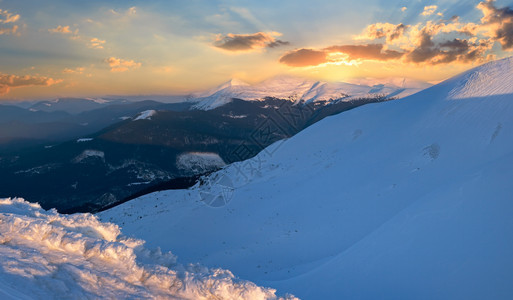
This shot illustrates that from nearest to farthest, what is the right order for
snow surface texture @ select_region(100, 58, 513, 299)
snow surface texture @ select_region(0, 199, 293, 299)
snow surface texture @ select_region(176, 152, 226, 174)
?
1. snow surface texture @ select_region(0, 199, 293, 299)
2. snow surface texture @ select_region(100, 58, 513, 299)
3. snow surface texture @ select_region(176, 152, 226, 174)

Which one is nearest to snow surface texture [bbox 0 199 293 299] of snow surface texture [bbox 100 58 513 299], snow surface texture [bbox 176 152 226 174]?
snow surface texture [bbox 100 58 513 299]

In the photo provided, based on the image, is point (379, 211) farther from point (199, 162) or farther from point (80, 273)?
point (199, 162)

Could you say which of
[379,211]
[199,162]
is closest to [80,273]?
[379,211]

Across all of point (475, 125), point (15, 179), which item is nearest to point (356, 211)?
point (475, 125)

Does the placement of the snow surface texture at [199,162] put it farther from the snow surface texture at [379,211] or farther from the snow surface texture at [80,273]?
the snow surface texture at [80,273]

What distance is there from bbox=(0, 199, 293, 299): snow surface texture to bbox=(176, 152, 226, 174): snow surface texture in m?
144

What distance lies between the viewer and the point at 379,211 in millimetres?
15117

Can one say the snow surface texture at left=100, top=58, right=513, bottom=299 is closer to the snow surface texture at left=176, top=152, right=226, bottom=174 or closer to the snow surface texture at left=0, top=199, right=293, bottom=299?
the snow surface texture at left=0, top=199, right=293, bottom=299

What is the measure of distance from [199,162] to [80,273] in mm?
154946

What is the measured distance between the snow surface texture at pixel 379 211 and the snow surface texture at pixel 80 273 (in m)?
5.90

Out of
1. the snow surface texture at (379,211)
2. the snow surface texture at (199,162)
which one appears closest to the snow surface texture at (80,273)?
the snow surface texture at (379,211)

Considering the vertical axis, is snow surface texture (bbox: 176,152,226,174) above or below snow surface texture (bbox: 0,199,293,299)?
below

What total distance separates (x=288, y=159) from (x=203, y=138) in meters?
154

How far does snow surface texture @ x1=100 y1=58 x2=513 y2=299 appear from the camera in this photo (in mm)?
9648
